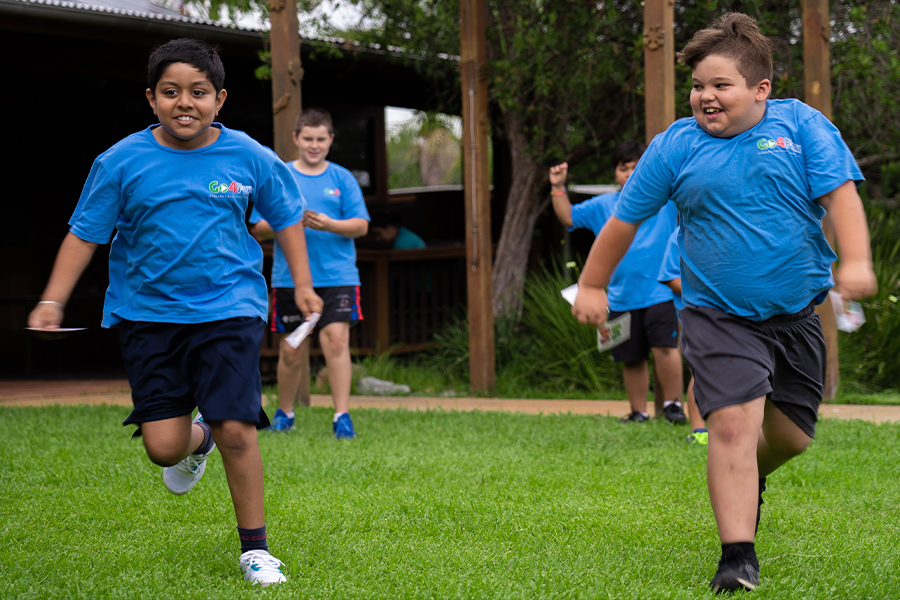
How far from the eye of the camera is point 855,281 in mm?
2658

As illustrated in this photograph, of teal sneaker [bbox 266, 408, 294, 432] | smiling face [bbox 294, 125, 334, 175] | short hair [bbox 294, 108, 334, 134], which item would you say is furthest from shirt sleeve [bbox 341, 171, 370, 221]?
teal sneaker [bbox 266, 408, 294, 432]

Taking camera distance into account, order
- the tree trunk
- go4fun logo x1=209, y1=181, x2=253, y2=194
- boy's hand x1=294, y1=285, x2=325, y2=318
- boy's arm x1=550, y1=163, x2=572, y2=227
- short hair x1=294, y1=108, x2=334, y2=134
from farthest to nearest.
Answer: the tree trunk < short hair x1=294, y1=108, x2=334, y2=134 < boy's arm x1=550, y1=163, x2=572, y2=227 < boy's hand x1=294, y1=285, x2=325, y2=318 < go4fun logo x1=209, y1=181, x2=253, y2=194

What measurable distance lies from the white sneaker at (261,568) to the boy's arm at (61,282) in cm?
95

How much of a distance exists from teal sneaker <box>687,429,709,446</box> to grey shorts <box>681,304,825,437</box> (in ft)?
7.13

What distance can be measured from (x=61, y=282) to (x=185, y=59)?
2.69 feet

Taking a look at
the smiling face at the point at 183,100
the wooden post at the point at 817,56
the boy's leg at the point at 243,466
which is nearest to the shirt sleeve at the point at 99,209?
the smiling face at the point at 183,100

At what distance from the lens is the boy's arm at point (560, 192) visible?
18.0 feet

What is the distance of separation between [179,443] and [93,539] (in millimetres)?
757

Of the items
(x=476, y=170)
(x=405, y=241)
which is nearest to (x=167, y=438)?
(x=476, y=170)

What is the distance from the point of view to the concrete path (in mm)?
6656

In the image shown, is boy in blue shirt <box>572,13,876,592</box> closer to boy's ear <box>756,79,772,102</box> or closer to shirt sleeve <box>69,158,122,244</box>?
boy's ear <box>756,79,772,102</box>

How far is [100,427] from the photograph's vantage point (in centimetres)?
614

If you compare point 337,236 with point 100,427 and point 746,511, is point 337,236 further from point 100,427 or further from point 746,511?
point 746,511

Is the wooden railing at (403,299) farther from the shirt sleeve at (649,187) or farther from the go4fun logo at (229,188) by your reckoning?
the shirt sleeve at (649,187)
